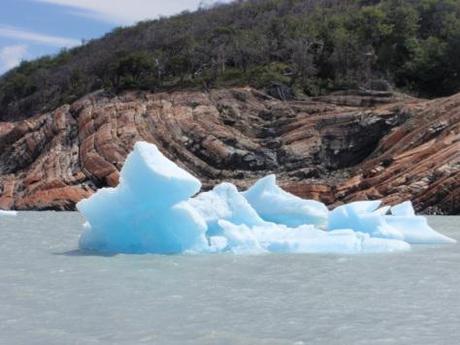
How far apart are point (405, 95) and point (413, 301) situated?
38817mm

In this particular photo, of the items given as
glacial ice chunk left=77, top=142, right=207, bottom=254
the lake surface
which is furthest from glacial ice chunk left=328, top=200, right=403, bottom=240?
glacial ice chunk left=77, top=142, right=207, bottom=254

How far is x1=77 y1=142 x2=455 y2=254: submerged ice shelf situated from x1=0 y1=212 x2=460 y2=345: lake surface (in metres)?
0.72

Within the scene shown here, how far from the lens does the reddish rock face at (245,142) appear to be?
132 feet

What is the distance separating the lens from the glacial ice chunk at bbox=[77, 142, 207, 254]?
1698cm

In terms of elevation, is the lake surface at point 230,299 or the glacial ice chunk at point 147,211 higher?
the glacial ice chunk at point 147,211

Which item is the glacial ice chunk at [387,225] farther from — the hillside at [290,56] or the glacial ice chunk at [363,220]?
the hillside at [290,56]

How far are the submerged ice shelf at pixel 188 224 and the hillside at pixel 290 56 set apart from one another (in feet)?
106

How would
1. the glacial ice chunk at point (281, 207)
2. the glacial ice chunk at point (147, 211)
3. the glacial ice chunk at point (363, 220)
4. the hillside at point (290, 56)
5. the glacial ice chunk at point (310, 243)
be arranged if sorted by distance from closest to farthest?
the glacial ice chunk at point (147, 211)
the glacial ice chunk at point (310, 243)
the glacial ice chunk at point (363, 220)
the glacial ice chunk at point (281, 207)
the hillside at point (290, 56)

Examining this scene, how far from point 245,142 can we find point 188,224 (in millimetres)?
29699

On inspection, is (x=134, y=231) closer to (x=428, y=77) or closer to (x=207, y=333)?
(x=207, y=333)

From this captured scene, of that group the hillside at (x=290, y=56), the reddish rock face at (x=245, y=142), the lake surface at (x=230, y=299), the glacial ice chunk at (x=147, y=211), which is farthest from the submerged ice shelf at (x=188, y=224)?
the hillside at (x=290, y=56)

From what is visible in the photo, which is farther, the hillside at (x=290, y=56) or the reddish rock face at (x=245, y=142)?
the hillside at (x=290, y=56)

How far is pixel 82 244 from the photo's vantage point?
1839cm

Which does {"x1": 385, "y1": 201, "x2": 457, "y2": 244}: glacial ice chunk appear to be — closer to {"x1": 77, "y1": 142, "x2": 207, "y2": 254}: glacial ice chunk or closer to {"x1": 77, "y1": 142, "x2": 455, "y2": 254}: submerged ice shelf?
{"x1": 77, "y1": 142, "x2": 455, "y2": 254}: submerged ice shelf
